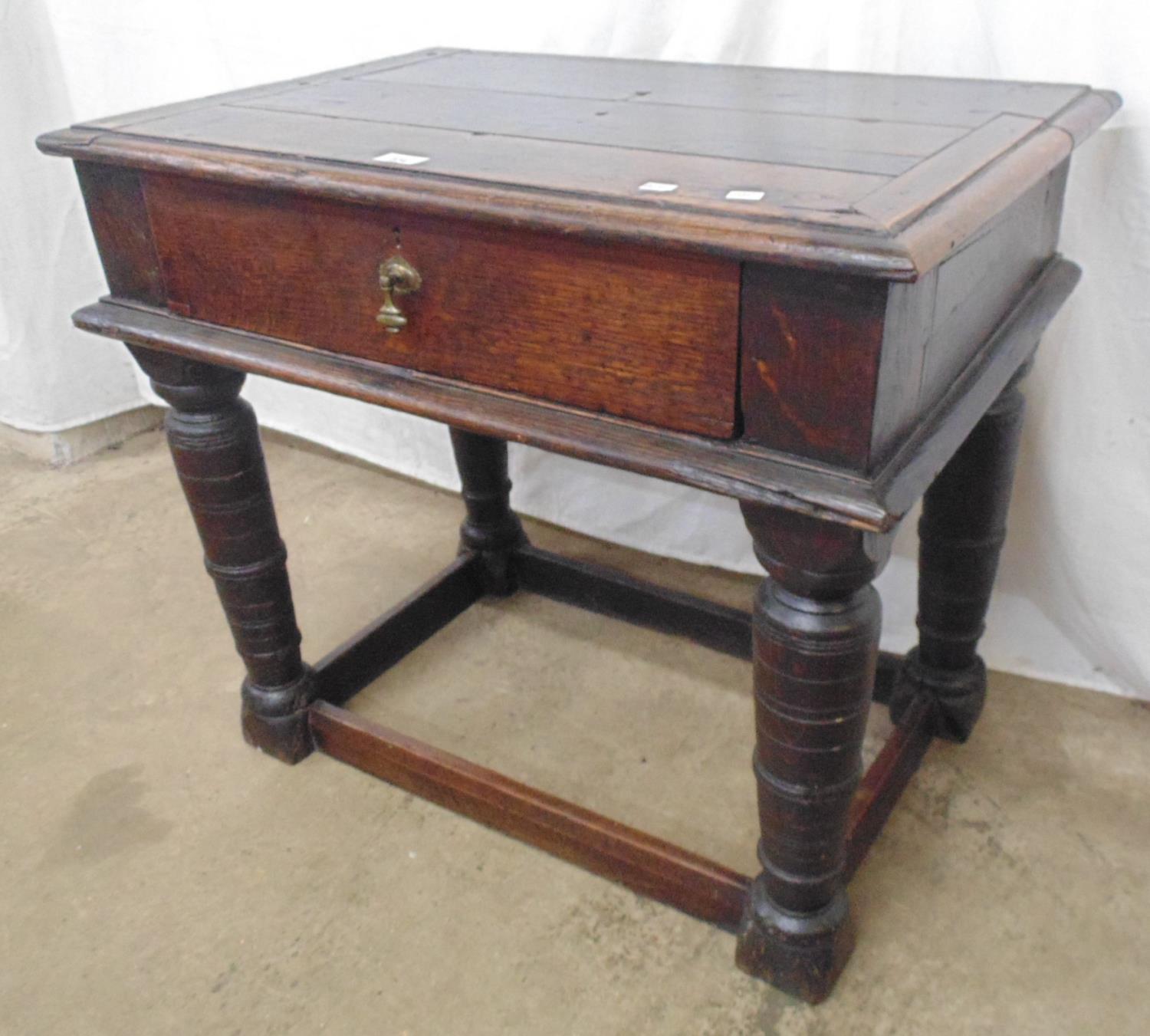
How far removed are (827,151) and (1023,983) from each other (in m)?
0.81

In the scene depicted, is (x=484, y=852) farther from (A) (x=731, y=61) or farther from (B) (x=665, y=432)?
(A) (x=731, y=61)

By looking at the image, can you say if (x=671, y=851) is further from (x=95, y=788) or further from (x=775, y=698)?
(x=95, y=788)

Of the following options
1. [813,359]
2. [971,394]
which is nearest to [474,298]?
[813,359]

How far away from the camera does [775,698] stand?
0.95 m

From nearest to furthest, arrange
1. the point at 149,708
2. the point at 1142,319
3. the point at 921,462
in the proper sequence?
the point at 921,462
the point at 1142,319
the point at 149,708

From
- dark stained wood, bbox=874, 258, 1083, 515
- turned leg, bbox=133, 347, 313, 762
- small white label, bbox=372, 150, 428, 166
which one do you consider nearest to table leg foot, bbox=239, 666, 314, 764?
turned leg, bbox=133, 347, 313, 762

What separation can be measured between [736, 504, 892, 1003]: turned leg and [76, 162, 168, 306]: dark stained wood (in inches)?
25.2

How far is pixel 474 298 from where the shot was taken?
919mm

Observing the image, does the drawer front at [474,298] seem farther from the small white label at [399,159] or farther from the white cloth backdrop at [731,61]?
the white cloth backdrop at [731,61]

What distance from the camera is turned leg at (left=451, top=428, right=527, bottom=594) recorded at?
1.67 metres

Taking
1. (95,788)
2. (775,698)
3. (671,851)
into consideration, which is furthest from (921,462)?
(95,788)

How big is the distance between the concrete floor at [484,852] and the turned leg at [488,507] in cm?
7

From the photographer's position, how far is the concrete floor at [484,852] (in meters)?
1.13

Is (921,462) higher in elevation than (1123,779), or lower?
higher
